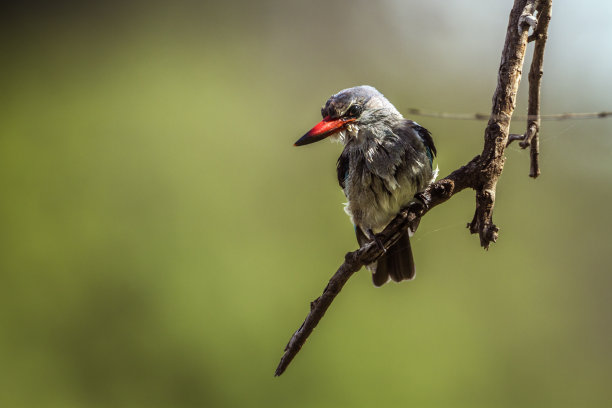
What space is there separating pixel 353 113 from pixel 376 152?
0.19 meters

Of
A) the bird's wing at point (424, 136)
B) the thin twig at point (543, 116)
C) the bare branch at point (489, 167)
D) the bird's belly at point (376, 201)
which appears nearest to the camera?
the thin twig at point (543, 116)

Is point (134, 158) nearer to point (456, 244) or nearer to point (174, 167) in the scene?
point (174, 167)

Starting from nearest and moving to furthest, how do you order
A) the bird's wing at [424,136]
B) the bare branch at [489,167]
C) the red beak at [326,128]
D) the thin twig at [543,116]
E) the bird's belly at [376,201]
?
the thin twig at [543,116], the bare branch at [489,167], the red beak at [326,128], the bird's belly at [376,201], the bird's wing at [424,136]

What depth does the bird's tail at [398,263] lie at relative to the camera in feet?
8.79

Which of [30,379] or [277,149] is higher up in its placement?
[277,149]

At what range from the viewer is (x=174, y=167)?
596 centimetres

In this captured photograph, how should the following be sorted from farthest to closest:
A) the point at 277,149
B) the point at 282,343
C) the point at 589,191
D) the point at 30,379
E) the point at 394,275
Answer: the point at 277,149, the point at 589,191, the point at 30,379, the point at 282,343, the point at 394,275

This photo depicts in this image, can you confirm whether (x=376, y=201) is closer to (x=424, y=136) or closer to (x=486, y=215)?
(x=424, y=136)

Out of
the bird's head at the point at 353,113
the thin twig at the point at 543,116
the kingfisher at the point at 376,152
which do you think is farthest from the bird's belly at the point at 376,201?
the thin twig at the point at 543,116

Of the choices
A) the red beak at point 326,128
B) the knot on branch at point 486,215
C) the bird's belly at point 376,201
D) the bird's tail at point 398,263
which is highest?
the red beak at point 326,128

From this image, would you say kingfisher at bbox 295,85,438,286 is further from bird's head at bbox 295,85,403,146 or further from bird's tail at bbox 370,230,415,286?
bird's tail at bbox 370,230,415,286

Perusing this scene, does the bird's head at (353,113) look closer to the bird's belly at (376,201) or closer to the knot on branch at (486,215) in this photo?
the bird's belly at (376,201)

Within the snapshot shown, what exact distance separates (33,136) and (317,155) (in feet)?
10.9

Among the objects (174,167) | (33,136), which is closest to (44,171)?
(33,136)
